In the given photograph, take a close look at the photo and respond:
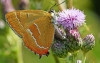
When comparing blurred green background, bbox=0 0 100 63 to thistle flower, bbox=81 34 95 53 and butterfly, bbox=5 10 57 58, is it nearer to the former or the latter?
thistle flower, bbox=81 34 95 53

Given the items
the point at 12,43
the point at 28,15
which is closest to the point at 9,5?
the point at 12,43

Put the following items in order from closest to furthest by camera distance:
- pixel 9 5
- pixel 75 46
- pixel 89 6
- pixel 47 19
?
pixel 75 46 < pixel 47 19 < pixel 9 5 < pixel 89 6

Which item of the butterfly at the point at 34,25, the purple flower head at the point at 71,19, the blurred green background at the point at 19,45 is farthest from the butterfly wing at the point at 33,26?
the blurred green background at the point at 19,45

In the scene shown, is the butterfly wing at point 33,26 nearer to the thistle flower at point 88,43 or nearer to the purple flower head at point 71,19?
the purple flower head at point 71,19

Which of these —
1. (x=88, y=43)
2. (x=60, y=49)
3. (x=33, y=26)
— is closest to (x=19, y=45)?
(x=33, y=26)

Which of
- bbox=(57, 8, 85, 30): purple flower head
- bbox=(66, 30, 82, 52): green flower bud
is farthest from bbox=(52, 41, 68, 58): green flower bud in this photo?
bbox=(57, 8, 85, 30): purple flower head

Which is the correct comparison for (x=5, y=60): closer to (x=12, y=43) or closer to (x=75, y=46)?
(x=12, y=43)

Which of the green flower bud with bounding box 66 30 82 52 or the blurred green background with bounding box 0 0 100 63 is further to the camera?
the blurred green background with bounding box 0 0 100 63
